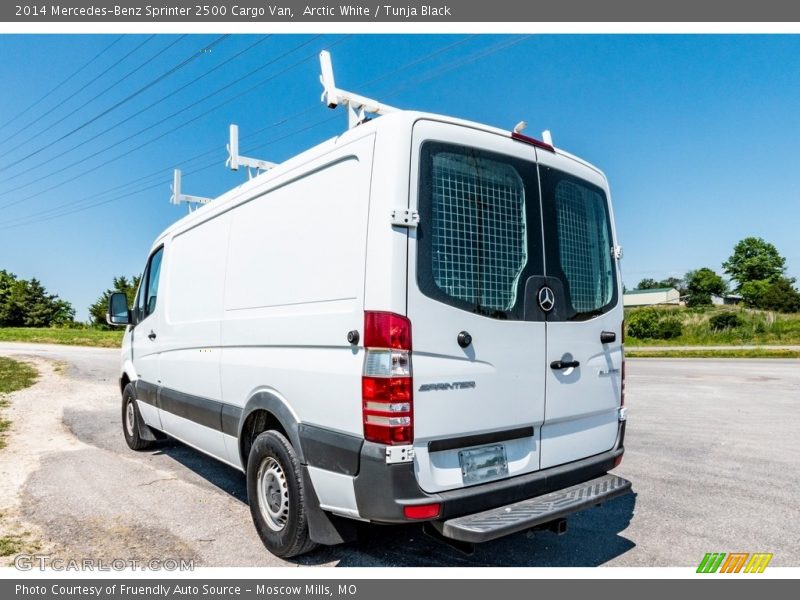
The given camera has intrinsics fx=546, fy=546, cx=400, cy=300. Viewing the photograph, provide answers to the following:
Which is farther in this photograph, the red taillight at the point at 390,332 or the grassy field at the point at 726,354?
the grassy field at the point at 726,354

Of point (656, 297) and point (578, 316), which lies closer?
point (578, 316)

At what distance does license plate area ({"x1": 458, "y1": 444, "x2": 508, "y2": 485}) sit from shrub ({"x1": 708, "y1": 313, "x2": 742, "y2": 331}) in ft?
101

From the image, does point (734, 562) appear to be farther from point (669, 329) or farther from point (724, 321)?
point (724, 321)

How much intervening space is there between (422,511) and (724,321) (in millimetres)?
31655

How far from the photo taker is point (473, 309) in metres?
3.00

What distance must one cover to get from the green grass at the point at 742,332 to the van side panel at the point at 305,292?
27.4 m

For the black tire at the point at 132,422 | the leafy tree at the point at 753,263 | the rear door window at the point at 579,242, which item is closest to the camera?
the rear door window at the point at 579,242

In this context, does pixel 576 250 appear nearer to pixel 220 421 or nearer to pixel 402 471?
pixel 402 471

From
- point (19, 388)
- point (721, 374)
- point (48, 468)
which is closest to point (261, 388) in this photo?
point (48, 468)

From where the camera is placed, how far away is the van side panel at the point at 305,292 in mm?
2947

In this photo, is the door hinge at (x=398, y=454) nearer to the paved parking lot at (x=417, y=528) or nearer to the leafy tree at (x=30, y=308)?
the paved parking lot at (x=417, y=528)

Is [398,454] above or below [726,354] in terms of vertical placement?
above

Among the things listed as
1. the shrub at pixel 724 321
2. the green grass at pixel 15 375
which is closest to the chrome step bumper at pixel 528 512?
the green grass at pixel 15 375

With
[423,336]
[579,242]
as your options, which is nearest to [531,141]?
[579,242]
